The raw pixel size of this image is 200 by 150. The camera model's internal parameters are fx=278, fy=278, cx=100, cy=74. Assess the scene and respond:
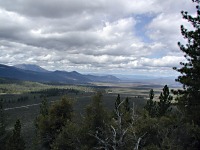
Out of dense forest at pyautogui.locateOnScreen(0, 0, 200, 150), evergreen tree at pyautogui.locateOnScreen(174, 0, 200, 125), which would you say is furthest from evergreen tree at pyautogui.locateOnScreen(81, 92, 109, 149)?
evergreen tree at pyautogui.locateOnScreen(174, 0, 200, 125)

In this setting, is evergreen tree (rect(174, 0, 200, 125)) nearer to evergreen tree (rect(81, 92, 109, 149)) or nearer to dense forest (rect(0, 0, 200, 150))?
dense forest (rect(0, 0, 200, 150))

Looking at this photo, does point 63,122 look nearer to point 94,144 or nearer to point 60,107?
point 60,107

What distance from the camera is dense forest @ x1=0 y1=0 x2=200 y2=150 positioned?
85.0 ft

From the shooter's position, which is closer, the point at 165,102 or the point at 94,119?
the point at 94,119

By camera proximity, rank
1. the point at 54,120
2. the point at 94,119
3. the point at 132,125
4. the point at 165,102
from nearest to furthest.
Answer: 1. the point at 132,125
2. the point at 94,119
3. the point at 54,120
4. the point at 165,102

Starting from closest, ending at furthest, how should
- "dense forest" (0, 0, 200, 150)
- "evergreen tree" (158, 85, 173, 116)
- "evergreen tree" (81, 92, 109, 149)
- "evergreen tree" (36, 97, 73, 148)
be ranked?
1. "dense forest" (0, 0, 200, 150)
2. "evergreen tree" (81, 92, 109, 149)
3. "evergreen tree" (36, 97, 73, 148)
4. "evergreen tree" (158, 85, 173, 116)

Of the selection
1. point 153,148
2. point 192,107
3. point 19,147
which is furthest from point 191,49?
point 19,147

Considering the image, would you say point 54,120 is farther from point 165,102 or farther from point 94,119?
point 165,102

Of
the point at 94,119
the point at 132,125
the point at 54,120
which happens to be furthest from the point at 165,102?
the point at 132,125

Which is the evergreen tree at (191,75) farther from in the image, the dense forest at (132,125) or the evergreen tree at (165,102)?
the evergreen tree at (165,102)

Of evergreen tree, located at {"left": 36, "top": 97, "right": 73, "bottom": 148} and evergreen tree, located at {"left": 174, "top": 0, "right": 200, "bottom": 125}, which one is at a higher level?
evergreen tree, located at {"left": 174, "top": 0, "right": 200, "bottom": 125}

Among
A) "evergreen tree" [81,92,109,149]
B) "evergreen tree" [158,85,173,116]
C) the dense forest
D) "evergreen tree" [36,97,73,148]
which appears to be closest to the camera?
the dense forest

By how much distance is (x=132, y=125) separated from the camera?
942 inches

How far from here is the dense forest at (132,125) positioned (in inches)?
1020
